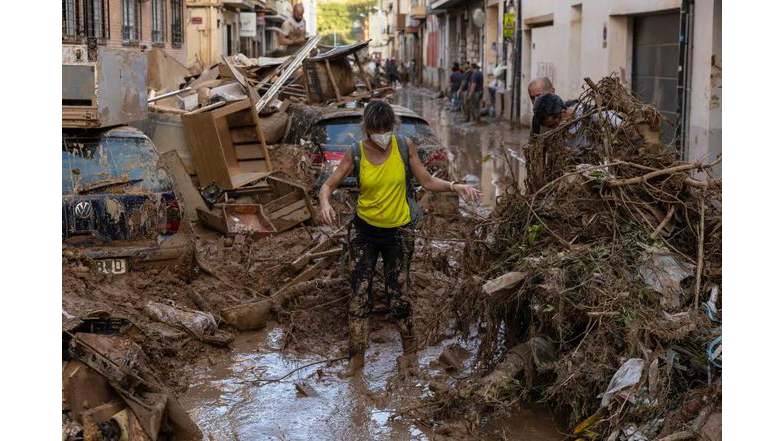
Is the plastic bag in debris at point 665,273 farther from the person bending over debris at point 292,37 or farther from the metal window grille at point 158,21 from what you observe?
the metal window grille at point 158,21

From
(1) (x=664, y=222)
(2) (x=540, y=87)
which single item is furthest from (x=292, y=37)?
(1) (x=664, y=222)

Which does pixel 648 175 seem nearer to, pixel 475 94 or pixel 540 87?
pixel 540 87

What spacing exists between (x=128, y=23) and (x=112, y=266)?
19.4m

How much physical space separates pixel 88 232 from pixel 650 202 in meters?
4.29

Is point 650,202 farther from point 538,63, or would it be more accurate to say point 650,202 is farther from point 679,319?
point 538,63

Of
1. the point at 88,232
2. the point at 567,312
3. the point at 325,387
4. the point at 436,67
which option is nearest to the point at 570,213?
the point at 567,312

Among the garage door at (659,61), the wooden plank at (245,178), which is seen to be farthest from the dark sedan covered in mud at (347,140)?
the garage door at (659,61)

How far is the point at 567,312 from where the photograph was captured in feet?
17.7

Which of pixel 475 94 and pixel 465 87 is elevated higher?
pixel 465 87

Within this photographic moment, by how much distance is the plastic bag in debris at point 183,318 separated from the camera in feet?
22.9

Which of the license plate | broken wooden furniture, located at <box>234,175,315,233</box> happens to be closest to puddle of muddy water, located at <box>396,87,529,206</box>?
broken wooden furniture, located at <box>234,175,315,233</box>

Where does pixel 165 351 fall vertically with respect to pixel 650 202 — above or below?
below

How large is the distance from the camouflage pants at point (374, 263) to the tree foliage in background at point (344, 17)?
112497 mm

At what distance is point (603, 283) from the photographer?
5.39 m
